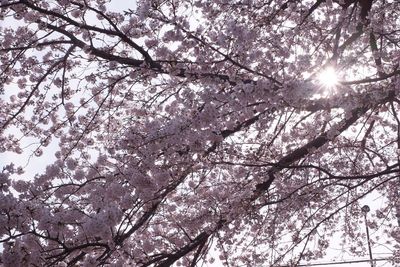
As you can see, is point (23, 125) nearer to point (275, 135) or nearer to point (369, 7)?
point (275, 135)

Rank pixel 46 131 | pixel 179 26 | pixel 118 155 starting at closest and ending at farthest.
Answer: pixel 179 26 < pixel 118 155 < pixel 46 131

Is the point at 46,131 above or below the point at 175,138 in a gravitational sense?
above

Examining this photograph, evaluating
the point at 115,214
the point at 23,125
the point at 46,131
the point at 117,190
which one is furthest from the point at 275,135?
the point at 23,125

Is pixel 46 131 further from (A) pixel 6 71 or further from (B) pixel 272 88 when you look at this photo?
(B) pixel 272 88

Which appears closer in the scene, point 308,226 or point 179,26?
point 179,26

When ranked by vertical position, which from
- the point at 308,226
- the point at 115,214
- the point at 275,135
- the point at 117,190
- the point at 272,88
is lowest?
the point at 115,214

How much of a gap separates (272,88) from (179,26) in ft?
4.73

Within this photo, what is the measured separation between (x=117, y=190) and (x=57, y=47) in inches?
111

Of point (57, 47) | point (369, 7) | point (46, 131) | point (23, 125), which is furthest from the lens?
point (23, 125)

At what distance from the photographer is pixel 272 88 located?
473 centimetres

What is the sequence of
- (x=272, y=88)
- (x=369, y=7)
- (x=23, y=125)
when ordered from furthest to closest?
1. (x=23, y=125)
2. (x=369, y=7)
3. (x=272, y=88)

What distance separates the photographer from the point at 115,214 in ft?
14.6

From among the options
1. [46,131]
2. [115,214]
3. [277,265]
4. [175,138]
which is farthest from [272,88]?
[46,131]

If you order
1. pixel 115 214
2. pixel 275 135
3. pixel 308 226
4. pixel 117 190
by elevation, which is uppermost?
pixel 275 135
